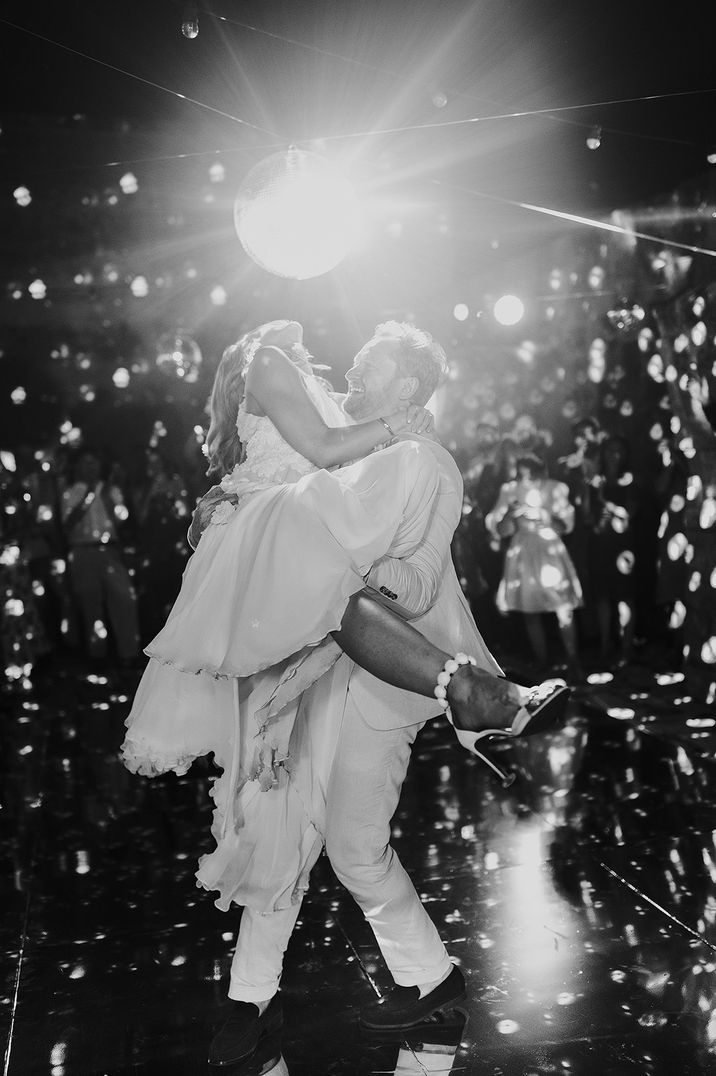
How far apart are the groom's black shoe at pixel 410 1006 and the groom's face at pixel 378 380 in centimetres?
143

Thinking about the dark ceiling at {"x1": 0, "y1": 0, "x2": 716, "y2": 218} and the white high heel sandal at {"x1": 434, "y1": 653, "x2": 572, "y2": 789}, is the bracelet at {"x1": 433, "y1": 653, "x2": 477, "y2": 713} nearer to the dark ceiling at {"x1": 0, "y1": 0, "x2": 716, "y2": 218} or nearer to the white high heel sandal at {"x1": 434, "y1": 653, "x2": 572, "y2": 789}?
the white high heel sandal at {"x1": 434, "y1": 653, "x2": 572, "y2": 789}

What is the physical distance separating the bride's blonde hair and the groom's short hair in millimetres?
303

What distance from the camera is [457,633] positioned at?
269 cm

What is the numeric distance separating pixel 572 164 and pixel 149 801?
14.8 feet

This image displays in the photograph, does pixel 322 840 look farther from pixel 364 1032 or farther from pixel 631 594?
pixel 631 594

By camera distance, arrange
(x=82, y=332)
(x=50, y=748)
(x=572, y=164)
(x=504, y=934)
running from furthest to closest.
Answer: (x=82, y=332)
(x=572, y=164)
(x=50, y=748)
(x=504, y=934)

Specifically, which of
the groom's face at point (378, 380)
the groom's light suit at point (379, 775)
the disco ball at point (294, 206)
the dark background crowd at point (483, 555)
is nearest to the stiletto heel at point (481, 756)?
the groom's light suit at point (379, 775)

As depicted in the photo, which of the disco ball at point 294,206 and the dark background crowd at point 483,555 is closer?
the disco ball at point 294,206

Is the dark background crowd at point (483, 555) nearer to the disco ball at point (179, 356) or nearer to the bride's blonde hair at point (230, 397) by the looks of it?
the disco ball at point (179, 356)

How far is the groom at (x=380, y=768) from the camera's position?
2576 mm

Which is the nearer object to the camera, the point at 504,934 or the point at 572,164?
the point at 504,934

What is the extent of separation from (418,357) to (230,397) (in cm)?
50

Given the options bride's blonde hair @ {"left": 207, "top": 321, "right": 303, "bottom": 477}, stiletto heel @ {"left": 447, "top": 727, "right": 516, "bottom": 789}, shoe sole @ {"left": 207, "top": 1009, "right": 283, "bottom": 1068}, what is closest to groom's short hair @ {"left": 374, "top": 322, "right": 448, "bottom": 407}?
bride's blonde hair @ {"left": 207, "top": 321, "right": 303, "bottom": 477}

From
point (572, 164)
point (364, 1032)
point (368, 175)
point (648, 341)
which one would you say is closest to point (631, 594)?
point (648, 341)
